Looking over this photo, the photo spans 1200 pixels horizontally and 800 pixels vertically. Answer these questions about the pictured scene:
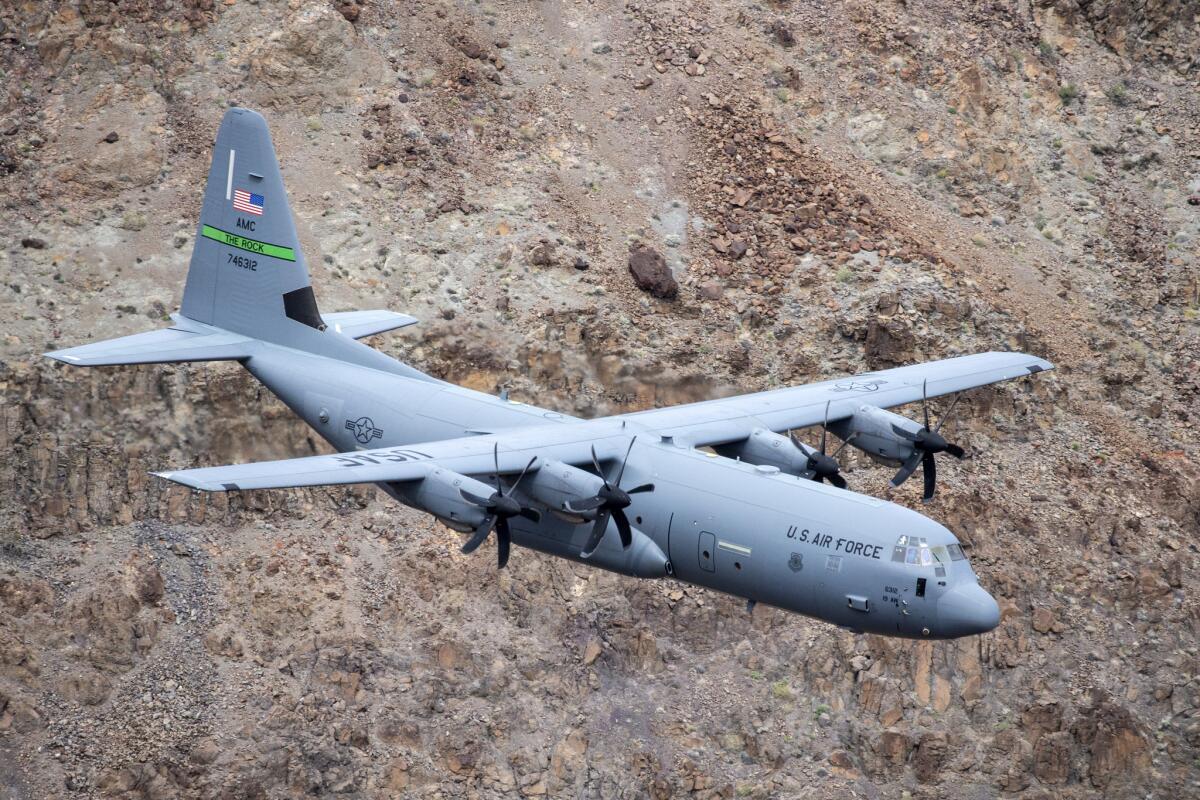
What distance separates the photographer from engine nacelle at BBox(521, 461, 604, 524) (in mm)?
31844

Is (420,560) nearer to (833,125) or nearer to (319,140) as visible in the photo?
(319,140)

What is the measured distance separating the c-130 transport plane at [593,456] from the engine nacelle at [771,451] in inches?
2.2

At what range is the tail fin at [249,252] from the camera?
3916 centimetres

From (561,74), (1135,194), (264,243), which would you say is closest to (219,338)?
(264,243)

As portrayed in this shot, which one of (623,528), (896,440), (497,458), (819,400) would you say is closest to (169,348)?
(497,458)

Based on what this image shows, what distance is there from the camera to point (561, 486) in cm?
3225

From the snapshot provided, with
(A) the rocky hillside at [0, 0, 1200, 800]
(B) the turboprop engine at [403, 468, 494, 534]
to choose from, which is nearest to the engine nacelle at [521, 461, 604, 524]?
(B) the turboprop engine at [403, 468, 494, 534]

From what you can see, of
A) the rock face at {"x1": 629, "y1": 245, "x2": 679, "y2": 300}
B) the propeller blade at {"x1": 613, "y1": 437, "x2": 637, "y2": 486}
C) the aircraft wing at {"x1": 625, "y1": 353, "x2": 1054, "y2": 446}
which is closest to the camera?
the propeller blade at {"x1": 613, "y1": 437, "x2": 637, "y2": 486}

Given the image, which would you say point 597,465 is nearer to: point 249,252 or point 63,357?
point 63,357

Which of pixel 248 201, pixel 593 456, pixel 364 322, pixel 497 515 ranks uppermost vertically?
pixel 248 201

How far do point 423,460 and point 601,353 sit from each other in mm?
15416

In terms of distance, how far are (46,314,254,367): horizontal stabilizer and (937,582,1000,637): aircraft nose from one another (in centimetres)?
1918

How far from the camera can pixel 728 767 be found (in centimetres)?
4022

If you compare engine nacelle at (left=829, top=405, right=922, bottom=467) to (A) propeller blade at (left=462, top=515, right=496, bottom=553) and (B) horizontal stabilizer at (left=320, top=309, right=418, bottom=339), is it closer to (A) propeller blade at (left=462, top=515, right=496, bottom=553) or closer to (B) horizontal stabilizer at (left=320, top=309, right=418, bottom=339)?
(A) propeller blade at (left=462, top=515, right=496, bottom=553)
